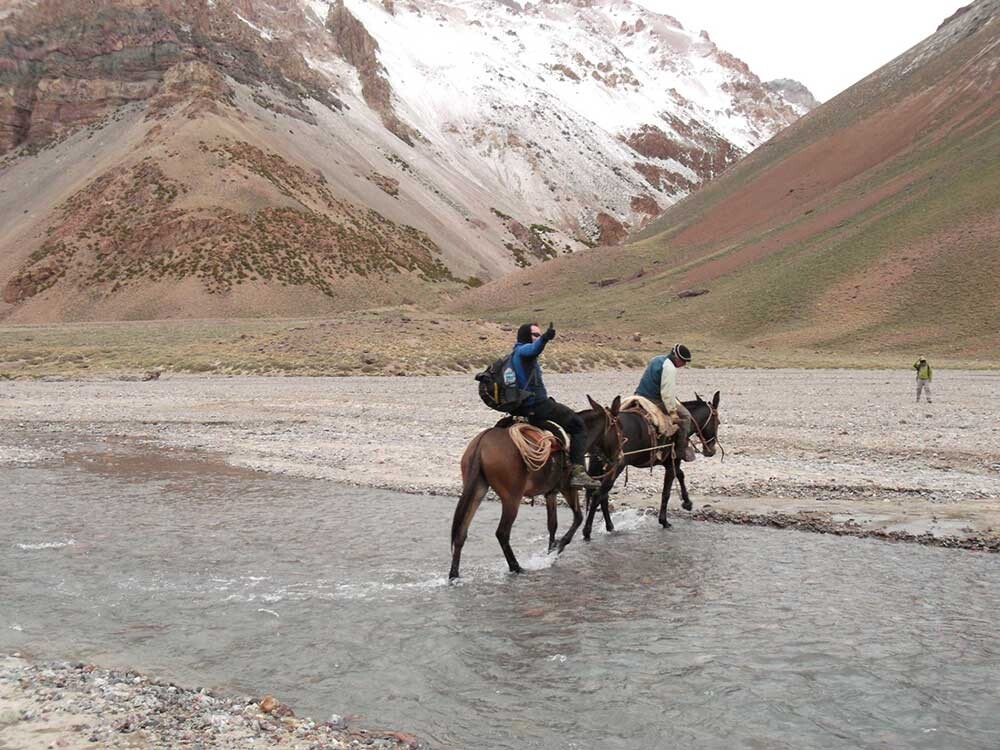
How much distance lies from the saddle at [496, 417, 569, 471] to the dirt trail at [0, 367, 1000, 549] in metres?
3.98

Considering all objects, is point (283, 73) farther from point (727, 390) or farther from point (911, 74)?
point (727, 390)

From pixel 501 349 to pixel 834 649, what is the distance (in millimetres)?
45115

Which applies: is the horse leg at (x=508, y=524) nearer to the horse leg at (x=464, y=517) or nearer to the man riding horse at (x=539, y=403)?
the horse leg at (x=464, y=517)

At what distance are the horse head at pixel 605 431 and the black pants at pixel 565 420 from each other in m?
0.51

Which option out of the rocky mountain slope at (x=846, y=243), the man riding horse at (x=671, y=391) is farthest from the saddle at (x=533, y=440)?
the rocky mountain slope at (x=846, y=243)

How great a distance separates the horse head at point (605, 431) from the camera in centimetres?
1166

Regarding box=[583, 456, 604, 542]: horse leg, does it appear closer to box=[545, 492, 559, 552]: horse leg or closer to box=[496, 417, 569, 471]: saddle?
box=[545, 492, 559, 552]: horse leg

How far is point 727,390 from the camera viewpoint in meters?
36.1

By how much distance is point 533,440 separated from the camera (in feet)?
33.9

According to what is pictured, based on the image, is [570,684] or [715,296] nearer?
[570,684]

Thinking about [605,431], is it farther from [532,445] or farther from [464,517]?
[464,517]

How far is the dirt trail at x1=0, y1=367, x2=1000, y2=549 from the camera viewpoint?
45.1 feet

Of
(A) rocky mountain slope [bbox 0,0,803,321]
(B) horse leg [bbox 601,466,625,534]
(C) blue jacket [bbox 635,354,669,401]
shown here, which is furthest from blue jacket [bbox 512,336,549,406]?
(A) rocky mountain slope [bbox 0,0,803,321]

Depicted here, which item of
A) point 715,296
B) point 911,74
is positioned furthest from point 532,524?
point 911,74
